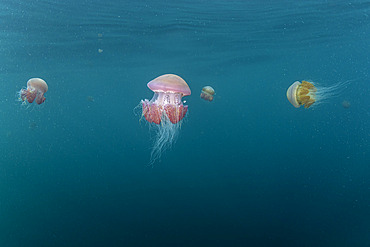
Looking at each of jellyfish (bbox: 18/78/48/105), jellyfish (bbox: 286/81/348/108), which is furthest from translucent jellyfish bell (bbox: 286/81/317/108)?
jellyfish (bbox: 18/78/48/105)

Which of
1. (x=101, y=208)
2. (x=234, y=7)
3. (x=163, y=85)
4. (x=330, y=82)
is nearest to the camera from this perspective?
(x=163, y=85)

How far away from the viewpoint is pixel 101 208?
10812 mm

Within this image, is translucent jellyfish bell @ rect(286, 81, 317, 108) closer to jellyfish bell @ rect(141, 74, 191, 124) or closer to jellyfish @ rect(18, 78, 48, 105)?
jellyfish bell @ rect(141, 74, 191, 124)

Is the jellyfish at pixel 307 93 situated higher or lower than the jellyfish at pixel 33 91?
higher

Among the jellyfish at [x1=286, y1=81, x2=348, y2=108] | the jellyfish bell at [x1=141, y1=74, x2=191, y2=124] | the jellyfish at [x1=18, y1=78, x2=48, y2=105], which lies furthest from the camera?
the jellyfish at [x1=18, y1=78, x2=48, y2=105]

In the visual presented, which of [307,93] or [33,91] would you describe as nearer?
[307,93]

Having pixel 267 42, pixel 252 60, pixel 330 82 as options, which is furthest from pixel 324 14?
pixel 330 82

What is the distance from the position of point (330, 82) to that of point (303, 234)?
72.6 ft

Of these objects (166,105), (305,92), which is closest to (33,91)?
(166,105)

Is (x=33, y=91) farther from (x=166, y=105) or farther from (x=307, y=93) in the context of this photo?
(x=307, y=93)

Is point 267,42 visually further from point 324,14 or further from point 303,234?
point 303,234

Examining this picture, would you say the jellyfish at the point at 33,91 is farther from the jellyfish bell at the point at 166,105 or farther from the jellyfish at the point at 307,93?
the jellyfish at the point at 307,93

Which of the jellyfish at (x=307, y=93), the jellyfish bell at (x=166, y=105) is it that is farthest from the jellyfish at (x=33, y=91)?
the jellyfish at (x=307, y=93)

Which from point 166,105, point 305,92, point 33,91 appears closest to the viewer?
point 166,105
